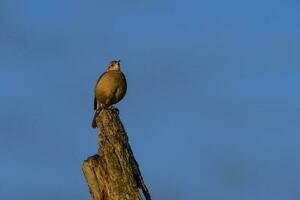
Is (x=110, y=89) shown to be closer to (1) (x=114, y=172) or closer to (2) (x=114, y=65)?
(2) (x=114, y=65)

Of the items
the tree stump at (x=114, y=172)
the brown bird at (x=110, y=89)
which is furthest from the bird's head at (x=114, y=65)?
the tree stump at (x=114, y=172)

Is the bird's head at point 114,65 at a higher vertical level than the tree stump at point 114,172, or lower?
higher

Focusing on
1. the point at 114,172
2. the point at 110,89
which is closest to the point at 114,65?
the point at 110,89

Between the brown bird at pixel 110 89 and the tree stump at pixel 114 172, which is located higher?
the brown bird at pixel 110 89

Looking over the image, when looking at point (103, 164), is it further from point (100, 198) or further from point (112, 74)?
point (112, 74)

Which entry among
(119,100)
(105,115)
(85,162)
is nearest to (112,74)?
(119,100)

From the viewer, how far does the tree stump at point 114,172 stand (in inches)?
449

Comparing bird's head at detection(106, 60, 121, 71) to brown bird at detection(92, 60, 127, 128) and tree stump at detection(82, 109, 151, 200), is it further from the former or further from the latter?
tree stump at detection(82, 109, 151, 200)

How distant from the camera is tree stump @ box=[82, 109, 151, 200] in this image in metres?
11.4

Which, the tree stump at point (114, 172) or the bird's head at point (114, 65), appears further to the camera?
the bird's head at point (114, 65)

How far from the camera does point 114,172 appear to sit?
1155 centimetres

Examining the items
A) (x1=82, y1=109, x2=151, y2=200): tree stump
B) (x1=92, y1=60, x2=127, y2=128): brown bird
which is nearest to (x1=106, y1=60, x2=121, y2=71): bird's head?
(x1=92, y1=60, x2=127, y2=128): brown bird

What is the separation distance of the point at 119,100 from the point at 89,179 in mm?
9227

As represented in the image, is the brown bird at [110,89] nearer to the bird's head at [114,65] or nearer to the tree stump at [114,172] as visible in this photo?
the bird's head at [114,65]
